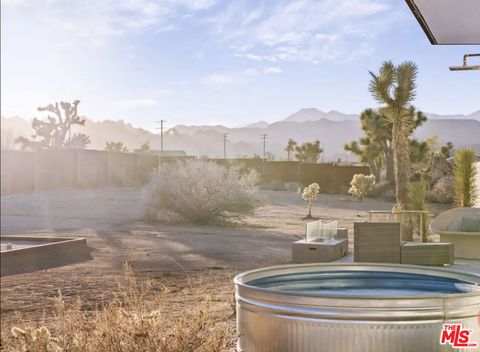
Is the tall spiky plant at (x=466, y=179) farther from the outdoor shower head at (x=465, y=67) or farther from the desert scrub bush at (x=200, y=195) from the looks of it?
the desert scrub bush at (x=200, y=195)

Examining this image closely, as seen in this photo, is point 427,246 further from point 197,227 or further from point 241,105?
point 241,105

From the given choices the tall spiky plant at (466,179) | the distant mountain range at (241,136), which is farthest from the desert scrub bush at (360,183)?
the distant mountain range at (241,136)

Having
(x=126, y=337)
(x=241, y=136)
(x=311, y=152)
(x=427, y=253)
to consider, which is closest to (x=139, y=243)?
(x=427, y=253)

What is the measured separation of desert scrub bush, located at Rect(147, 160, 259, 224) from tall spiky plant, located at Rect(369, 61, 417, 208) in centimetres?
431

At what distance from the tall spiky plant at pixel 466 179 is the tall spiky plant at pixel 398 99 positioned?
160 centimetres

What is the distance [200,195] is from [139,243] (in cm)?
345

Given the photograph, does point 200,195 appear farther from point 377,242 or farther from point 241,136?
point 241,136

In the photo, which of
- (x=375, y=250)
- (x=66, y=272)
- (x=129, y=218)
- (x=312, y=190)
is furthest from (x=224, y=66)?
(x=375, y=250)

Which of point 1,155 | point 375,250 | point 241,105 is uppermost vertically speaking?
point 241,105

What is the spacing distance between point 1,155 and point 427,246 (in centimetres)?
2012

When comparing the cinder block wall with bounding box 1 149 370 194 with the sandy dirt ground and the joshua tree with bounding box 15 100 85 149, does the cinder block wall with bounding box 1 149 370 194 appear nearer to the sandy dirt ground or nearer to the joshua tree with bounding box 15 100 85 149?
the sandy dirt ground

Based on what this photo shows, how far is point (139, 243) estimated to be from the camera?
1337 cm

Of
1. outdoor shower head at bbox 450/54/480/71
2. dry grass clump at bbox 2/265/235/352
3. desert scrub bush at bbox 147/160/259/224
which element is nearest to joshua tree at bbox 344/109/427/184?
desert scrub bush at bbox 147/160/259/224

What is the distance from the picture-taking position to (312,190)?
Answer: 48.9ft
